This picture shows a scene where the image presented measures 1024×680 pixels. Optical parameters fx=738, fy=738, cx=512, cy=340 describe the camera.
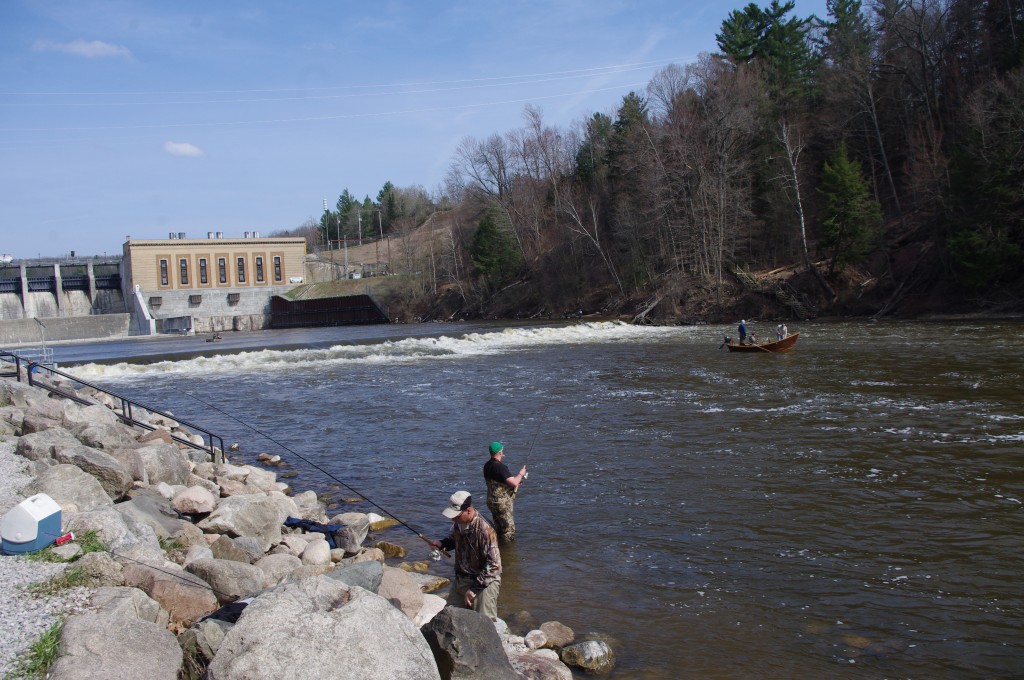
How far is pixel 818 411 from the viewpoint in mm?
16656

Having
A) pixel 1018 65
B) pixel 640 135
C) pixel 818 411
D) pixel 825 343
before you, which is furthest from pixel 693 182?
pixel 818 411

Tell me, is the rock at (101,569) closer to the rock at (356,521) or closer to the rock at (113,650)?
the rock at (113,650)

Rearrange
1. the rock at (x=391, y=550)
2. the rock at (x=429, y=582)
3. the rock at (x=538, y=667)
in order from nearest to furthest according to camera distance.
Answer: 1. the rock at (x=538, y=667)
2. the rock at (x=429, y=582)
3. the rock at (x=391, y=550)

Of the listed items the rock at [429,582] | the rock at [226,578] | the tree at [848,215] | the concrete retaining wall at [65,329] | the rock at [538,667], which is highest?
the tree at [848,215]

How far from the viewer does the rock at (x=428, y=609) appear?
6.97m

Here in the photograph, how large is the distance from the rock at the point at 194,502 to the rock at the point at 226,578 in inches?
122

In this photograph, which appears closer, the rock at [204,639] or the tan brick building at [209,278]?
the rock at [204,639]

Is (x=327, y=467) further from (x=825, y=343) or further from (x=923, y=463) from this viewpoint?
(x=825, y=343)

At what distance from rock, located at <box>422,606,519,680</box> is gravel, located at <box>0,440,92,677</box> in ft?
8.51

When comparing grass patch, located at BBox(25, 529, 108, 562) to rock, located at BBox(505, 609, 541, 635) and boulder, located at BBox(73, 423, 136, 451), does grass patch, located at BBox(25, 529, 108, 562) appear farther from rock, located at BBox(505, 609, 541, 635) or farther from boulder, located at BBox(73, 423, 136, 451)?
boulder, located at BBox(73, 423, 136, 451)

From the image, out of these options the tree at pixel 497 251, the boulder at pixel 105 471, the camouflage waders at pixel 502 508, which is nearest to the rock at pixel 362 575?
the camouflage waders at pixel 502 508

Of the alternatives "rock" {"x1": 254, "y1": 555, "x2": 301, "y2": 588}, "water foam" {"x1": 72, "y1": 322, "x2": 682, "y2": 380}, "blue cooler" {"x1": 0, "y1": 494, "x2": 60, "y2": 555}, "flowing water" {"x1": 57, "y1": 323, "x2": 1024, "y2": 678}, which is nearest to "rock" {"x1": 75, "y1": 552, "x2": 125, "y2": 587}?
"blue cooler" {"x1": 0, "y1": 494, "x2": 60, "y2": 555}

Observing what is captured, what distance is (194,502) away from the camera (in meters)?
9.89

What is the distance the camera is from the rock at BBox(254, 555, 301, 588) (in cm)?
754
